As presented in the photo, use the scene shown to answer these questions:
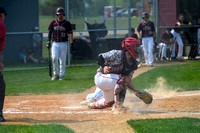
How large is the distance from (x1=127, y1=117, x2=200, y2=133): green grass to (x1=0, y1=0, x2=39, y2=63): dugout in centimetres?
1220

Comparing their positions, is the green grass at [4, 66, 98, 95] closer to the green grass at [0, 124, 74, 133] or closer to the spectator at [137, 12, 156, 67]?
the spectator at [137, 12, 156, 67]

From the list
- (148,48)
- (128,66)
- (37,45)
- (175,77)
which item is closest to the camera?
(128,66)

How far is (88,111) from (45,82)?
4.59 metres

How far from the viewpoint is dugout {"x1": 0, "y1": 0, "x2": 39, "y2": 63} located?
648 inches

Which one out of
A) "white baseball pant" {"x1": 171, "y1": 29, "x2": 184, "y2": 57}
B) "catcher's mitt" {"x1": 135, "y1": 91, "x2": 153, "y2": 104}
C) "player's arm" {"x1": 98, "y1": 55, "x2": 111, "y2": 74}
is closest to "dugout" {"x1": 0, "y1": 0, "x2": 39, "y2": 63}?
"white baseball pant" {"x1": 171, "y1": 29, "x2": 184, "y2": 57}

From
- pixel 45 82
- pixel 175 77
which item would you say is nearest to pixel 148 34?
pixel 175 77

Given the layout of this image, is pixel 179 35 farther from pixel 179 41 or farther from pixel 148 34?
pixel 148 34

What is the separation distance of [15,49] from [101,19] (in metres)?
4.56

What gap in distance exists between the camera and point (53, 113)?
20.5 feet

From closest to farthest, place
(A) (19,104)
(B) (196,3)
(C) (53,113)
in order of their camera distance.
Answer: (C) (53,113), (A) (19,104), (B) (196,3)

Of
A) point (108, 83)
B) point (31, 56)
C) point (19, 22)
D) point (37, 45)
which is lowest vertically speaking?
point (31, 56)

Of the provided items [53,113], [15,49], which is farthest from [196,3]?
[53,113]

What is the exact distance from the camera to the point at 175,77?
1060 centimetres

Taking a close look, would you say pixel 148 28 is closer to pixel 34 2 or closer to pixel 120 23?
pixel 120 23
